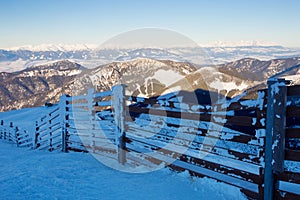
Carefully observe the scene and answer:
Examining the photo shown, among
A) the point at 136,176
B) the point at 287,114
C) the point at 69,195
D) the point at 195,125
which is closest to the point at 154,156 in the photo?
the point at 136,176

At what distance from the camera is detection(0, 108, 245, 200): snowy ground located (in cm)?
516

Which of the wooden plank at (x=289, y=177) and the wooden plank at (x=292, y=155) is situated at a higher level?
the wooden plank at (x=292, y=155)

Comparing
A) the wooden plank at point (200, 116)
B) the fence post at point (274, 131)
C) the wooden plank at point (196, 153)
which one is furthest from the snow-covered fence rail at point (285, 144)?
the wooden plank at point (196, 153)

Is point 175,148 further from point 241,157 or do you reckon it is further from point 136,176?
point 241,157

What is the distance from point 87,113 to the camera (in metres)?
9.56

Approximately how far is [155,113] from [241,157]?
2242mm

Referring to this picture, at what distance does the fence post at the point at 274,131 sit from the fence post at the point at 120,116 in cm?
385

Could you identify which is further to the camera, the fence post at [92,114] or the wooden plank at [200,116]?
the fence post at [92,114]

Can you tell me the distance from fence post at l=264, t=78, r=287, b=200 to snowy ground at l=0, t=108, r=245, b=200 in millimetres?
901

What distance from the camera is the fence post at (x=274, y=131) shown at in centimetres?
383

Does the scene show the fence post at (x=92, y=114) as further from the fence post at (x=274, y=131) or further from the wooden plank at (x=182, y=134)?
the fence post at (x=274, y=131)

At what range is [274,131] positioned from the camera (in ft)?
12.8

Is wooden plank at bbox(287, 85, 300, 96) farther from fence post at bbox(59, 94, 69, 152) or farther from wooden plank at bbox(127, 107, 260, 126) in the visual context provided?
fence post at bbox(59, 94, 69, 152)

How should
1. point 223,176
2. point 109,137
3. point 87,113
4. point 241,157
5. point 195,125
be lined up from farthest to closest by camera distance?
point 87,113 < point 109,137 < point 195,125 < point 223,176 < point 241,157
